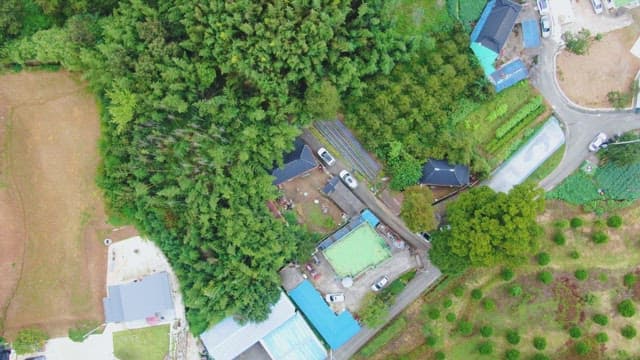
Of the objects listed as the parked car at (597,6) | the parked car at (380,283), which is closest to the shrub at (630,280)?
the parked car at (380,283)

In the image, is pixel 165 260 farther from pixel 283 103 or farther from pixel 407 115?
pixel 407 115

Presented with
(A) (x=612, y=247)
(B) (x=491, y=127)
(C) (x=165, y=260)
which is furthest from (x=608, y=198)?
(C) (x=165, y=260)

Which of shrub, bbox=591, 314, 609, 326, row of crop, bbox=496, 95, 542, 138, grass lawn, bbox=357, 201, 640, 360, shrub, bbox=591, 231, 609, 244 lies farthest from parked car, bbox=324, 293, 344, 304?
shrub, bbox=591, 231, 609, 244

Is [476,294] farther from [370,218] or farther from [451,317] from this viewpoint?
[370,218]

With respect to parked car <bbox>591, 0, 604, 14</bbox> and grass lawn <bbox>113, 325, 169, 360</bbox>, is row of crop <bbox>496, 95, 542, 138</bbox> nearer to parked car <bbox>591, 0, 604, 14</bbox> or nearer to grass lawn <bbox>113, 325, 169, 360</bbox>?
parked car <bbox>591, 0, 604, 14</bbox>

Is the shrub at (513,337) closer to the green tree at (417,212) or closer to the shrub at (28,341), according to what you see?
the green tree at (417,212)

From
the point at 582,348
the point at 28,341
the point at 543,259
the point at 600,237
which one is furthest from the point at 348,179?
the point at 28,341
